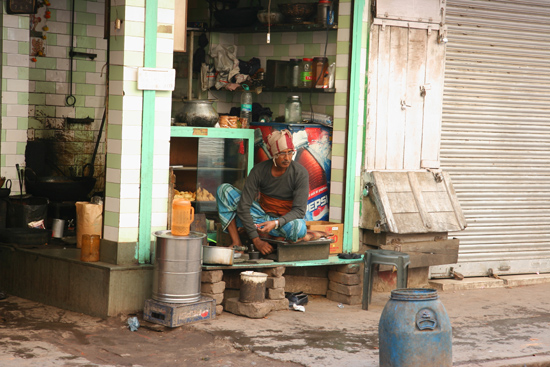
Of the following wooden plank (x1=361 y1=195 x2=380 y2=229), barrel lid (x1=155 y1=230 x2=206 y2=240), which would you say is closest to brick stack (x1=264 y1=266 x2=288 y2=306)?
barrel lid (x1=155 y1=230 x2=206 y2=240)

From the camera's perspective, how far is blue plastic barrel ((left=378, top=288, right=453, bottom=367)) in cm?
580

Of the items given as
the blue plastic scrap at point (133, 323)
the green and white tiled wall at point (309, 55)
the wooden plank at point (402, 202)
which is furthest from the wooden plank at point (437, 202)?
the blue plastic scrap at point (133, 323)

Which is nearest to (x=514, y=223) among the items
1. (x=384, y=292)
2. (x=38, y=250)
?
(x=384, y=292)

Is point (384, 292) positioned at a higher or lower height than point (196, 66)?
lower

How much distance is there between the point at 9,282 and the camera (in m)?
8.63

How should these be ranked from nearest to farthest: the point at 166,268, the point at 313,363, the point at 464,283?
the point at 313,363 → the point at 166,268 → the point at 464,283

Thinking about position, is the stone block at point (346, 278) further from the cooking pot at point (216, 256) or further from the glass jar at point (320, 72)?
the glass jar at point (320, 72)

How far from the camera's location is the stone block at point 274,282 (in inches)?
315

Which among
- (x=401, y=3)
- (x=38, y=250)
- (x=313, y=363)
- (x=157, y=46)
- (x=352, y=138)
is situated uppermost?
(x=401, y=3)

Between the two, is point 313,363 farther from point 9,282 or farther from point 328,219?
point 9,282

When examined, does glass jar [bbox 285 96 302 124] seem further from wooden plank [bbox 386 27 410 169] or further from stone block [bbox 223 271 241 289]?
stone block [bbox 223 271 241 289]

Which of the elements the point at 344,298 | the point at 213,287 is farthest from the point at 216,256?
the point at 344,298

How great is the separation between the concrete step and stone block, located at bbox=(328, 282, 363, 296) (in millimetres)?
1472

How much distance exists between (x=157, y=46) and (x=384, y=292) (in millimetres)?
4153
